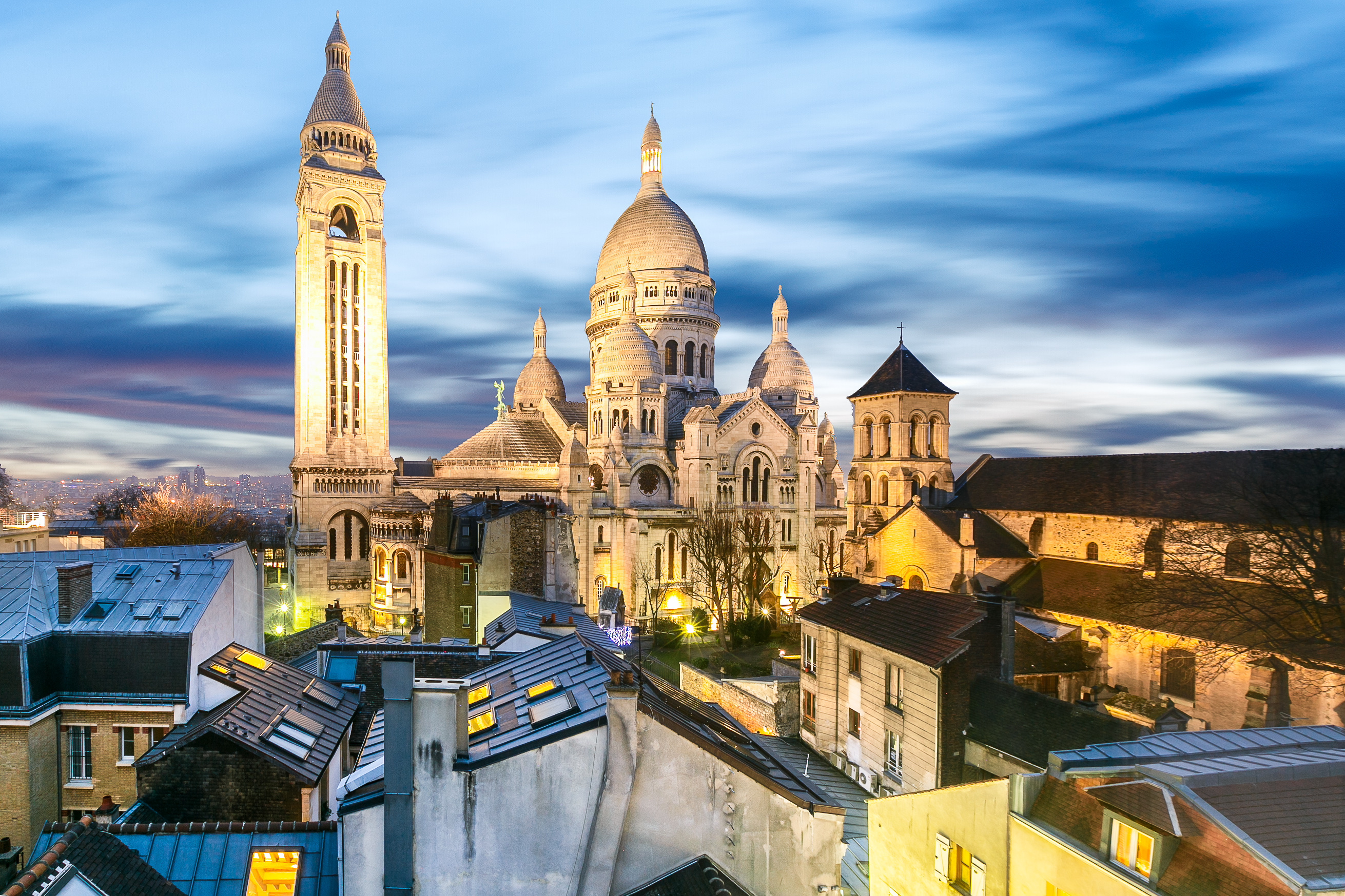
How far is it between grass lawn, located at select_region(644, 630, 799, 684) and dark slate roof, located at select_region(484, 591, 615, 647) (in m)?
7.06

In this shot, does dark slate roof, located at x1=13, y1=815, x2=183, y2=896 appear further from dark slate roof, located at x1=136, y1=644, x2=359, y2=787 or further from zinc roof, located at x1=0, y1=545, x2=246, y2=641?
zinc roof, located at x1=0, y1=545, x2=246, y2=641

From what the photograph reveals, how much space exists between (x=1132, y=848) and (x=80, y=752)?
67.3ft

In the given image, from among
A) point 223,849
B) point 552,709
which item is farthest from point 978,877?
point 223,849

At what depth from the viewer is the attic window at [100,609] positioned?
17094 millimetres

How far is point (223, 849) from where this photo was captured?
11.0 metres

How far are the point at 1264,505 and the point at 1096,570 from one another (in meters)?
8.58

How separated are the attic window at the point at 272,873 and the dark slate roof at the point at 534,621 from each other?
658 cm

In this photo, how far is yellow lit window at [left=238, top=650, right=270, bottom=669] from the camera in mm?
17516

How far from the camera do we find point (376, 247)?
186 ft

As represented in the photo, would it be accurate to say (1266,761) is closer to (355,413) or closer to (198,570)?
(198,570)

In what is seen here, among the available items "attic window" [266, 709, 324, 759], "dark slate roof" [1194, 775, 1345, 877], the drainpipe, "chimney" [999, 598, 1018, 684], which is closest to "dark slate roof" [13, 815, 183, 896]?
the drainpipe

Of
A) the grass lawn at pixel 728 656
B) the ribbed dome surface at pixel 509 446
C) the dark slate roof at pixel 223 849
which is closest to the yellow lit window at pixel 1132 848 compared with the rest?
the dark slate roof at pixel 223 849

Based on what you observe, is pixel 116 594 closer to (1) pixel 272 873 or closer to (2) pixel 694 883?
(1) pixel 272 873

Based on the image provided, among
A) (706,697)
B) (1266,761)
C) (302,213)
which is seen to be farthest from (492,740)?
(302,213)
